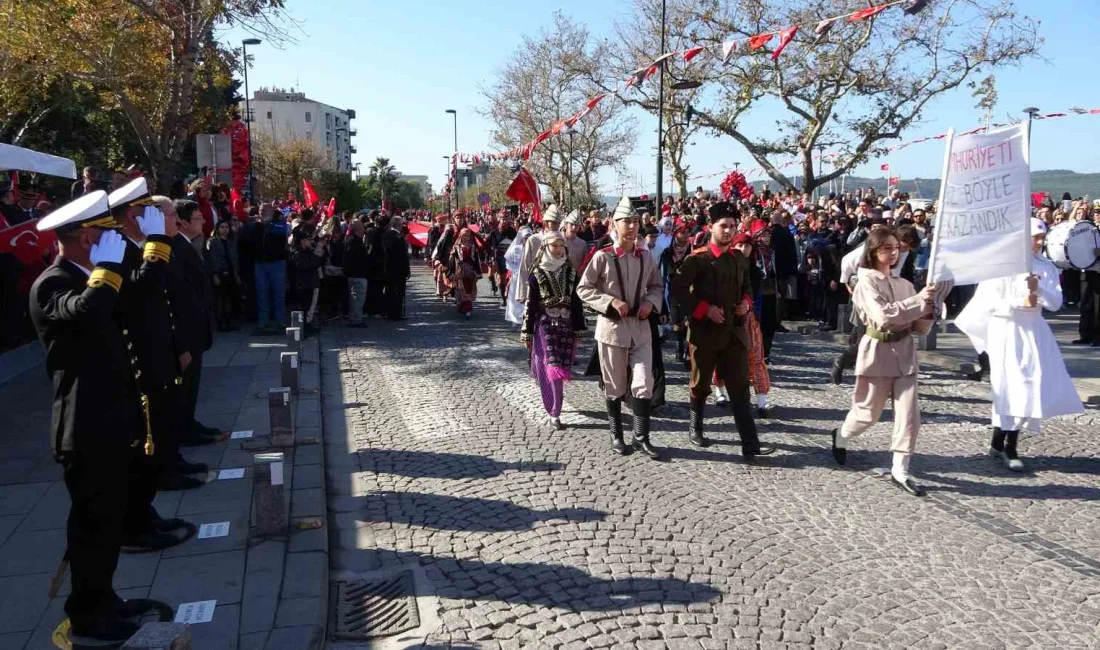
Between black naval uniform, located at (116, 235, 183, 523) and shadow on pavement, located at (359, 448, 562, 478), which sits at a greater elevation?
black naval uniform, located at (116, 235, 183, 523)

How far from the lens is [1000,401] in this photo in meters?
6.18

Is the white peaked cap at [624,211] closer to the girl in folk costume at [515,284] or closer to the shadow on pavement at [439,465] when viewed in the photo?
the shadow on pavement at [439,465]

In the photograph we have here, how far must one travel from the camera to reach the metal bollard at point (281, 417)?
6535 mm

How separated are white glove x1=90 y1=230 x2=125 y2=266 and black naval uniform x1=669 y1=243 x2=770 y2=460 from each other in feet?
13.6

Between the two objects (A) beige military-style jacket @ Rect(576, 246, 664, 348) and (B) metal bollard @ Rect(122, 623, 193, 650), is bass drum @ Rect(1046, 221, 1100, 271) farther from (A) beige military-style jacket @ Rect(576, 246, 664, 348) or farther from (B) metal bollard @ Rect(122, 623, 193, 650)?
(B) metal bollard @ Rect(122, 623, 193, 650)

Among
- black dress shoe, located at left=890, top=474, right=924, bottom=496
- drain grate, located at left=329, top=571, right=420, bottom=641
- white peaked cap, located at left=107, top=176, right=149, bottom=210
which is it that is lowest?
drain grate, located at left=329, top=571, right=420, bottom=641

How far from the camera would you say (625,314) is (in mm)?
6609

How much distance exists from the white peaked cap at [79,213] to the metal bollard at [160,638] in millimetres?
1675

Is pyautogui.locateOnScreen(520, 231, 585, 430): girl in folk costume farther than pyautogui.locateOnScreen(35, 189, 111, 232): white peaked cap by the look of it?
Yes

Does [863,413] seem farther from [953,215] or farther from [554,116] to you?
[554,116]

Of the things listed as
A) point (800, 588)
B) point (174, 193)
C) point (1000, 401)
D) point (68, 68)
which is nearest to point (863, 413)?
point (1000, 401)

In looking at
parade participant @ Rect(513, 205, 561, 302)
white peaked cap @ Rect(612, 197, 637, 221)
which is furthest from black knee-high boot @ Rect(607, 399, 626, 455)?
parade participant @ Rect(513, 205, 561, 302)

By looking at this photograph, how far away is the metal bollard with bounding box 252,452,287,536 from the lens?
4.85 m

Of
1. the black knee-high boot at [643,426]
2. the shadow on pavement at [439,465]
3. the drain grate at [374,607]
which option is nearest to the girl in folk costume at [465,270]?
the shadow on pavement at [439,465]
